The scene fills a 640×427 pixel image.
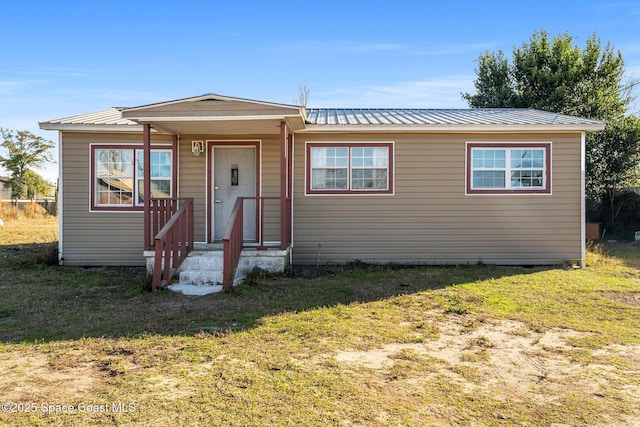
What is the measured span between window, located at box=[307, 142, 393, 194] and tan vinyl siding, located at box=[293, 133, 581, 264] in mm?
140

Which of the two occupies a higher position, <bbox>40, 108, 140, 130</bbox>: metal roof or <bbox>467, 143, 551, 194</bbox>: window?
<bbox>40, 108, 140, 130</bbox>: metal roof

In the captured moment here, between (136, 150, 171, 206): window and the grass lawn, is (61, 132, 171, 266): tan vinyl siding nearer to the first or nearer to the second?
(136, 150, 171, 206): window

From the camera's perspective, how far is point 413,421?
281 centimetres

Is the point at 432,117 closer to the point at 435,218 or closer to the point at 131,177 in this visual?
the point at 435,218

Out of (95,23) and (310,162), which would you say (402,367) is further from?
(95,23)

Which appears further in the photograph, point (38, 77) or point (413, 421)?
point (38, 77)

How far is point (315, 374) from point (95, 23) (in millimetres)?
11786

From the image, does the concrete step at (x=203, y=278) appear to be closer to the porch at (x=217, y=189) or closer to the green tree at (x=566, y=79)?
the porch at (x=217, y=189)

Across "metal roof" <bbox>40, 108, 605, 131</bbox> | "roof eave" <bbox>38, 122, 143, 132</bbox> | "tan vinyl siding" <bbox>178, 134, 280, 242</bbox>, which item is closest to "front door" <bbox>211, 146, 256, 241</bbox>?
"tan vinyl siding" <bbox>178, 134, 280, 242</bbox>

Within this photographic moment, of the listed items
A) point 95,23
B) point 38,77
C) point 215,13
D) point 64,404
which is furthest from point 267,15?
point 64,404

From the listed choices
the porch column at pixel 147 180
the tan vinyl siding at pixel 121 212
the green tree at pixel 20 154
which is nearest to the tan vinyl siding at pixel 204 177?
the tan vinyl siding at pixel 121 212

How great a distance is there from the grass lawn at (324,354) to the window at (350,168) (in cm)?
234

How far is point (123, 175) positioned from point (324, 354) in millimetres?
6590

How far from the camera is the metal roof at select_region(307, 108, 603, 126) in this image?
28.6 ft
